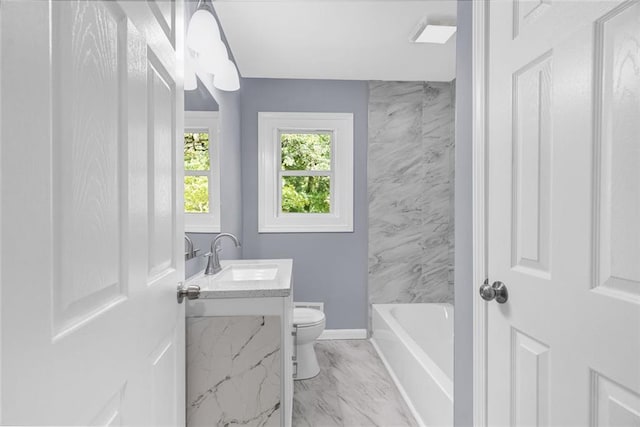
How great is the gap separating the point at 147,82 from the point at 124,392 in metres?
0.61

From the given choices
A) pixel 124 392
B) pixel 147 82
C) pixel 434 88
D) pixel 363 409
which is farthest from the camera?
pixel 434 88

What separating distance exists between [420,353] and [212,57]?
2.01m

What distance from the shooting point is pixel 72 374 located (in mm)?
504

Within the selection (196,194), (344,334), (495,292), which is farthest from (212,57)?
(344,334)

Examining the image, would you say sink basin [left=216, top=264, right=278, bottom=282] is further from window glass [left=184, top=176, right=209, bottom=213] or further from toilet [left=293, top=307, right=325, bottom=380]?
toilet [left=293, top=307, right=325, bottom=380]

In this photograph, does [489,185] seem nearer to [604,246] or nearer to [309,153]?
[604,246]

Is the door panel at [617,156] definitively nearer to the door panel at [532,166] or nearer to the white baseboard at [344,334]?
the door panel at [532,166]

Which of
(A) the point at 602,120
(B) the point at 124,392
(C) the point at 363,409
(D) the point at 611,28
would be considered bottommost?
(C) the point at 363,409

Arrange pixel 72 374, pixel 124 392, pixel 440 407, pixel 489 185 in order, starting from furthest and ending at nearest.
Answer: pixel 440 407
pixel 489 185
pixel 124 392
pixel 72 374

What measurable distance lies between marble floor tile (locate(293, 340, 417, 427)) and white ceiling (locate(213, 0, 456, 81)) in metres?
2.39

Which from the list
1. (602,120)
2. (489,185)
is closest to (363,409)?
(489,185)

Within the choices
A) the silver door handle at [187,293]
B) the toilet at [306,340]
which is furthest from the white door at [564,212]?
the toilet at [306,340]

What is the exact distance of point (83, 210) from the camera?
1.78 feet

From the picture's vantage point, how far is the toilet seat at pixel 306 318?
8.46 feet
